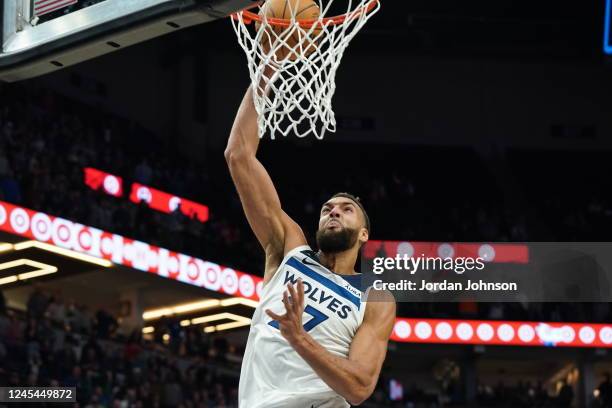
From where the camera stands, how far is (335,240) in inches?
189

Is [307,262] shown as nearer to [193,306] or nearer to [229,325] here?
[193,306]

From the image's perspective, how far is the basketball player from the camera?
14.3 ft

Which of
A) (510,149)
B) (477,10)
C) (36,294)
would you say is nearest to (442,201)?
(510,149)

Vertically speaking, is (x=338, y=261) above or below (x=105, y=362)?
below

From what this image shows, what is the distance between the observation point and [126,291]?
2117cm

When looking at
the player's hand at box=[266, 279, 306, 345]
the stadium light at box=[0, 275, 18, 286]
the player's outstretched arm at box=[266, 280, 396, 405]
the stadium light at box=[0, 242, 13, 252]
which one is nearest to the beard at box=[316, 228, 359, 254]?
the player's outstretched arm at box=[266, 280, 396, 405]

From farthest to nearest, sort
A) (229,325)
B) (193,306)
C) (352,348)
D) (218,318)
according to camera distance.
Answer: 1. (229,325)
2. (218,318)
3. (193,306)
4. (352,348)

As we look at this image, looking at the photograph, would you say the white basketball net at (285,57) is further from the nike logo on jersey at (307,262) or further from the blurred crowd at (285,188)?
the blurred crowd at (285,188)

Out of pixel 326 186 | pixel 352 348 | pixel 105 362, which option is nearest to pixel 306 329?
pixel 352 348

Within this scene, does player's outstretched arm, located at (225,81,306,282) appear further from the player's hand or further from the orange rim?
the player's hand

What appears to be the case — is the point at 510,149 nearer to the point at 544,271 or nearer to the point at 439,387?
the point at 439,387

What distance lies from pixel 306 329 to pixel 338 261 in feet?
1.31

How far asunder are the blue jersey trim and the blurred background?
10921 millimetres

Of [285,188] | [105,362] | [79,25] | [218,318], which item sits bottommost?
[79,25]
